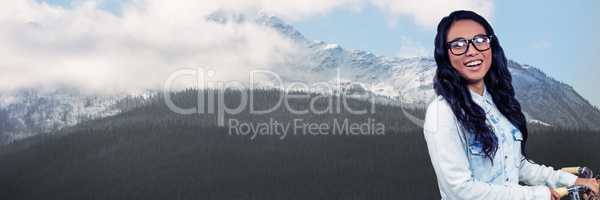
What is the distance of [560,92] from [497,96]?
189430 mm

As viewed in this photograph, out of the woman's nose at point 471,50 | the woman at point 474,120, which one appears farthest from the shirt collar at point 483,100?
the woman's nose at point 471,50

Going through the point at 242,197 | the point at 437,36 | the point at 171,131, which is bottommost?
the point at 242,197

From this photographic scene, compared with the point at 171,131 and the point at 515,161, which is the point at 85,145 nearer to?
the point at 171,131

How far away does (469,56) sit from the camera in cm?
222

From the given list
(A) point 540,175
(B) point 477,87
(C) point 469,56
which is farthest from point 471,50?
(A) point 540,175

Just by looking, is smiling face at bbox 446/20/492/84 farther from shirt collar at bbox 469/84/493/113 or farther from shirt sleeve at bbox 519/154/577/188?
shirt sleeve at bbox 519/154/577/188

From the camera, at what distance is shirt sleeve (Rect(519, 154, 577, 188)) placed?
256 cm

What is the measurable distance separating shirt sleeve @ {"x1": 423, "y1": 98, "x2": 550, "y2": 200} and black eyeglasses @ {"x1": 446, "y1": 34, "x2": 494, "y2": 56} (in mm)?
224

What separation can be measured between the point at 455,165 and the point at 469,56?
1.30ft

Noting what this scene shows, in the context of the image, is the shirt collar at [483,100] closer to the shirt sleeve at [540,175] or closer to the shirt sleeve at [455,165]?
the shirt sleeve at [455,165]

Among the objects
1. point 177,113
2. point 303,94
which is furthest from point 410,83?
point 177,113

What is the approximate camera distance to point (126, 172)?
8431 cm

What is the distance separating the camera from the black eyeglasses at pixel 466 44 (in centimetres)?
221

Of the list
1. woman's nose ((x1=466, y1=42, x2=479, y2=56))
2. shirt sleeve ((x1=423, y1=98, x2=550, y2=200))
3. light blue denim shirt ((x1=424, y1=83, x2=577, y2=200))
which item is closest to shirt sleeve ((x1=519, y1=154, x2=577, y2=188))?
light blue denim shirt ((x1=424, y1=83, x2=577, y2=200))
